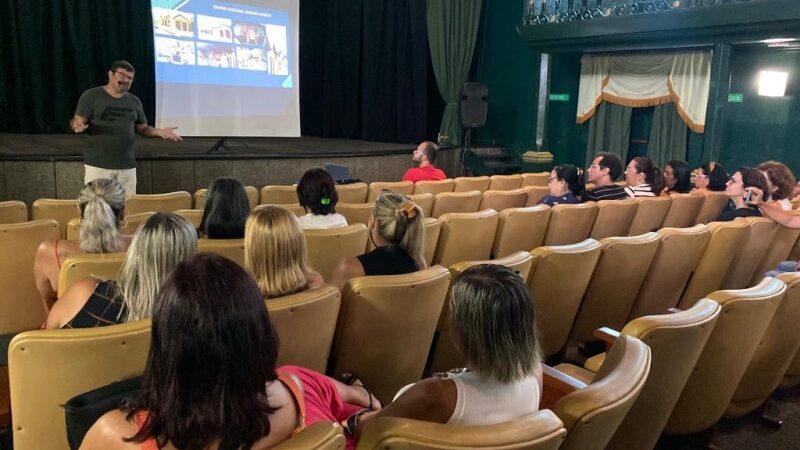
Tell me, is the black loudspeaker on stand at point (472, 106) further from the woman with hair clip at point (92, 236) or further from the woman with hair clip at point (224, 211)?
the woman with hair clip at point (92, 236)

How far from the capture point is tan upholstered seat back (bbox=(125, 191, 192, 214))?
12.6 ft

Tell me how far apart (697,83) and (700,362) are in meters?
6.63

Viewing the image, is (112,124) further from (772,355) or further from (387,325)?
(772,355)

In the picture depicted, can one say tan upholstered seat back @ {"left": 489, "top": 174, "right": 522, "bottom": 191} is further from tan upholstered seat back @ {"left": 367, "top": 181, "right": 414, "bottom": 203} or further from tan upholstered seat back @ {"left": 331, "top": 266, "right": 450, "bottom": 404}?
tan upholstered seat back @ {"left": 331, "top": 266, "right": 450, "bottom": 404}

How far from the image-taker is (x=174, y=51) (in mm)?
7539

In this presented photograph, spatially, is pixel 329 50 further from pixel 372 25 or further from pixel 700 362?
pixel 700 362

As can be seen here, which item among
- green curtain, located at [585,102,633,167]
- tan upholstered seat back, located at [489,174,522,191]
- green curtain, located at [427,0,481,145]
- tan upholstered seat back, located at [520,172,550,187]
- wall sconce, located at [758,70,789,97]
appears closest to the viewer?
tan upholstered seat back, located at [489,174,522,191]

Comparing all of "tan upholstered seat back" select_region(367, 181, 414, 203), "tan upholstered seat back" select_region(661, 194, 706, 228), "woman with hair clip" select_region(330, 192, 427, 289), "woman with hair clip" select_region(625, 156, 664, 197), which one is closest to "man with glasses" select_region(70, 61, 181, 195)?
"tan upholstered seat back" select_region(367, 181, 414, 203)

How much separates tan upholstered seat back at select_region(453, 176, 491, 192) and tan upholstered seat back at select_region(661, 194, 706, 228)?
180cm

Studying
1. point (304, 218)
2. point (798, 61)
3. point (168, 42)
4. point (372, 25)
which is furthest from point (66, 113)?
point (798, 61)

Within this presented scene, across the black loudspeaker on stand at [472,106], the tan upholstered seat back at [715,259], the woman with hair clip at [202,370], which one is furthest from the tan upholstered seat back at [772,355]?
the black loudspeaker on stand at [472,106]

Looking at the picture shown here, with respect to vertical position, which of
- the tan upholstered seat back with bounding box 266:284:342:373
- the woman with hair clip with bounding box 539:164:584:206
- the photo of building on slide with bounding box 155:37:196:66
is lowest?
the tan upholstered seat back with bounding box 266:284:342:373

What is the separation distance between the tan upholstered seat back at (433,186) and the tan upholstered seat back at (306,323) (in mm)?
3290

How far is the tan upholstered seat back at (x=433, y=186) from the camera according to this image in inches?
204
